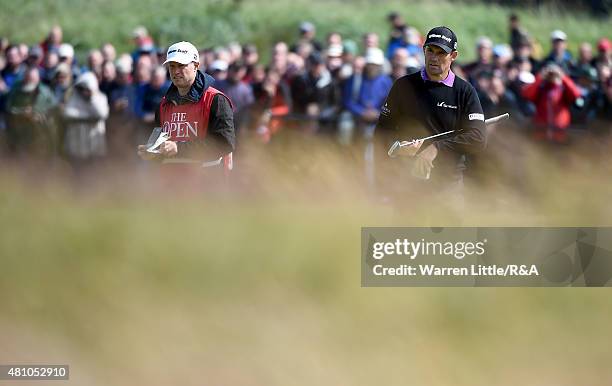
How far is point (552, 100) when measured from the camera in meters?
A: 16.2

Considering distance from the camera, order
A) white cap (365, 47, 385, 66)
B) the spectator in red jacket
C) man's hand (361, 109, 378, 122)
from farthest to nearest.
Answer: white cap (365, 47, 385, 66) < man's hand (361, 109, 378, 122) < the spectator in red jacket

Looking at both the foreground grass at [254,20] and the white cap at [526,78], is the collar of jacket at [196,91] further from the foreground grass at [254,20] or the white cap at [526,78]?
the foreground grass at [254,20]

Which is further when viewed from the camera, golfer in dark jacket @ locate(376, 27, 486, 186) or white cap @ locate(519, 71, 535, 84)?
white cap @ locate(519, 71, 535, 84)

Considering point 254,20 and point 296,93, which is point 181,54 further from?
point 254,20

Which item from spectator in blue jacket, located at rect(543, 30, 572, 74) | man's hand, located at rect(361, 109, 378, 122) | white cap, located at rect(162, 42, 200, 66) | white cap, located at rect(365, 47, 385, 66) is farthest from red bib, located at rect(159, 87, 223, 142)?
spectator in blue jacket, located at rect(543, 30, 572, 74)

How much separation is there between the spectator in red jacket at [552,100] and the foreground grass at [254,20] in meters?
11.4

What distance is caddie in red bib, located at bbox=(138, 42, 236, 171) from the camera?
407 inches

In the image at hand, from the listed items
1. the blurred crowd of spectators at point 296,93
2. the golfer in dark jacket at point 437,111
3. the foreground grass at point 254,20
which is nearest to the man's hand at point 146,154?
the golfer in dark jacket at point 437,111

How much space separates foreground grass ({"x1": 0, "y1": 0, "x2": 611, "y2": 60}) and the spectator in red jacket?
37.3 ft

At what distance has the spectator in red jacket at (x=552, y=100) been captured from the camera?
15945 mm

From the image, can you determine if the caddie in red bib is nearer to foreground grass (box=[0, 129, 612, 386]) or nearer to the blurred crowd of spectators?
Answer: foreground grass (box=[0, 129, 612, 386])

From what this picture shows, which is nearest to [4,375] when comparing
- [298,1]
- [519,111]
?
[519,111]

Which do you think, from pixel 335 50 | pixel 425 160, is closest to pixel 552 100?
pixel 335 50

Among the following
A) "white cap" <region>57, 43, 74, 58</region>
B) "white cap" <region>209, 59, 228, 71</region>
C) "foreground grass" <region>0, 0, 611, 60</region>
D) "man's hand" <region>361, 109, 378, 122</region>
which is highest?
"foreground grass" <region>0, 0, 611, 60</region>
